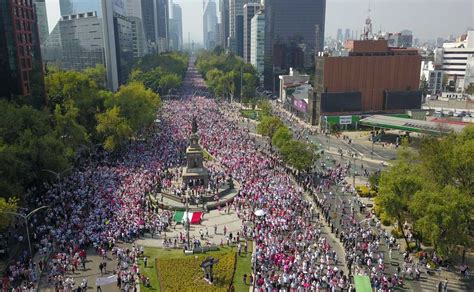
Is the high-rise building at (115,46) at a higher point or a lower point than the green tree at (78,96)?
higher

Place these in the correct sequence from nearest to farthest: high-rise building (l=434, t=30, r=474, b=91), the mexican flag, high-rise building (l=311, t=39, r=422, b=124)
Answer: the mexican flag, high-rise building (l=311, t=39, r=422, b=124), high-rise building (l=434, t=30, r=474, b=91)

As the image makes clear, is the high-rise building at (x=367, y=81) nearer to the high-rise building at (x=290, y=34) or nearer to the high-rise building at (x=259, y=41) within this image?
the high-rise building at (x=290, y=34)

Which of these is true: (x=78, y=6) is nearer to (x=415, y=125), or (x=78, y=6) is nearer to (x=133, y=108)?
(x=133, y=108)

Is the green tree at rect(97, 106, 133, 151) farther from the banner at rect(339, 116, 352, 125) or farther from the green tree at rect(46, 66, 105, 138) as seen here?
the banner at rect(339, 116, 352, 125)

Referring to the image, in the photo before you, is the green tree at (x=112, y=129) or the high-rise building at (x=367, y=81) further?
the high-rise building at (x=367, y=81)

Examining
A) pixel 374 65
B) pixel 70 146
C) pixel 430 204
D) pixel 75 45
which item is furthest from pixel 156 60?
pixel 430 204

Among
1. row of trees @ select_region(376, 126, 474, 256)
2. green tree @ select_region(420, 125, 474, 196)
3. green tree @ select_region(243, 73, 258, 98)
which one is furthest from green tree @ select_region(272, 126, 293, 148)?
green tree @ select_region(243, 73, 258, 98)

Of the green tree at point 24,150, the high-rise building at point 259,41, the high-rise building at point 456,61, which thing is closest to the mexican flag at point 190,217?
the green tree at point 24,150

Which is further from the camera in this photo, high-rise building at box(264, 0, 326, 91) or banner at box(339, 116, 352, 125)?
high-rise building at box(264, 0, 326, 91)
